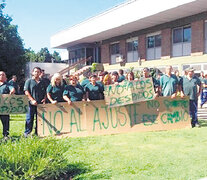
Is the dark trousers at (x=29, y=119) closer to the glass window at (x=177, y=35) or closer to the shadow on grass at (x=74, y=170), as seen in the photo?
the shadow on grass at (x=74, y=170)

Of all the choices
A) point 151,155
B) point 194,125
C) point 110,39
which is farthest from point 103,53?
point 151,155

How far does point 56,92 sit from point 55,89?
77 millimetres

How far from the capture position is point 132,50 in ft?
81.7

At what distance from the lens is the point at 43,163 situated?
3457 mm

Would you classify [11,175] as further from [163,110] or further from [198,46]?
[198,46]

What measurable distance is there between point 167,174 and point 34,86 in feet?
12.2

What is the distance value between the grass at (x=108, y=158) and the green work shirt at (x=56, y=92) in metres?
1.05

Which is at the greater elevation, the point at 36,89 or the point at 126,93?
the point at 36,89

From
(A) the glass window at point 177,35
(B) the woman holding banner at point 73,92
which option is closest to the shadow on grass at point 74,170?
(B) the woman holding banner at point 73,92

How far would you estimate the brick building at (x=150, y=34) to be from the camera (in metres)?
18.1

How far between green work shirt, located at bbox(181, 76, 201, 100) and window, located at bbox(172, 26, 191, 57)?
12.2 meters

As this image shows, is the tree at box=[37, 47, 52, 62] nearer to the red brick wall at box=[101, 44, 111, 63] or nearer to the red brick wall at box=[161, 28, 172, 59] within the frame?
the red brick wall at box=[101, 44, 111, 63]

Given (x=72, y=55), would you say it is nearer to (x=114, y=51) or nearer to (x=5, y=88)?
(x=114, y=51)

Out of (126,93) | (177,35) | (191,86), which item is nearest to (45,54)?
(177,35)
